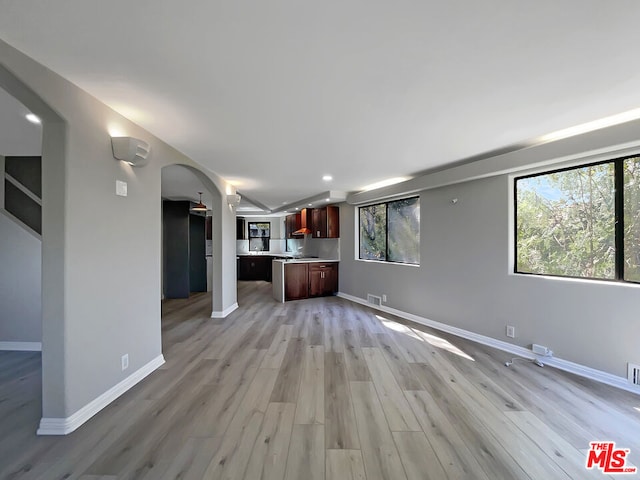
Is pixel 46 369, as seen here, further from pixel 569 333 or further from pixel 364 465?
pixel 569 333

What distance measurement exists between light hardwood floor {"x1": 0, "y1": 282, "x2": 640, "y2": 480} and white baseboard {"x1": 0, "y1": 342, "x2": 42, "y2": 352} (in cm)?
13

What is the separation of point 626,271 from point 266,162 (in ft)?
13.4

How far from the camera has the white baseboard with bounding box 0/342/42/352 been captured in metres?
3.24

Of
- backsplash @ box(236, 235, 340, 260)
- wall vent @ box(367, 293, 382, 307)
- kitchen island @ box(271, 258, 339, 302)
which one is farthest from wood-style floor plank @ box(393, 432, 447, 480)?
backsplash @ box(236, 235, 340, 260)

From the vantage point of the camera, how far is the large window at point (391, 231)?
189 inches

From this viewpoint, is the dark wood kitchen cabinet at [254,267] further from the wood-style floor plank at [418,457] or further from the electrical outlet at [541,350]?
the wood-style floor plank at [418,457]

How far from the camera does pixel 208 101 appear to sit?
2.06 metres

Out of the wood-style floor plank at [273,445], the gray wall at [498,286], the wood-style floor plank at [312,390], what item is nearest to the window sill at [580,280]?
the gray wall at [498,286]

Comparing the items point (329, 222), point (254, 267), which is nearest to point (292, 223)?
point (254, 267)

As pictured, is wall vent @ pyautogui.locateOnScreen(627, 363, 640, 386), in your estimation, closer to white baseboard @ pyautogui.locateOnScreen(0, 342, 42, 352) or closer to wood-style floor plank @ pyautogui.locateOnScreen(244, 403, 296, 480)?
wood-style floor plank @ pyautogui.locateOnScreen(244, 403, 296, 480)

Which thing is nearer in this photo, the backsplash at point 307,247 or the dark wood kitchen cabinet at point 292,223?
the backsplash at point 307,247

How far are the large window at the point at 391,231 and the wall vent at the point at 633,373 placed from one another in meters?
2.62

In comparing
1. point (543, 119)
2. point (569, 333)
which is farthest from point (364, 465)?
point (543, 119)

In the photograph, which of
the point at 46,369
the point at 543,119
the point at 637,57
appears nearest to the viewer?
the point at 637,57
